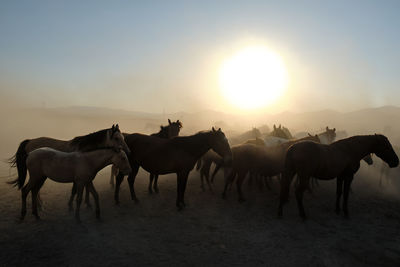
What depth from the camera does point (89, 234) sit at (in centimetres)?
603

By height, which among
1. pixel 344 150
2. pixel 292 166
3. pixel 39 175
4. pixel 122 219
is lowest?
pixel 122 219

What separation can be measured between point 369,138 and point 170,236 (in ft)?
22.4

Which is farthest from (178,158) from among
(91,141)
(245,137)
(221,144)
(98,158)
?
(245,137)

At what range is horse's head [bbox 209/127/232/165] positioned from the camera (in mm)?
7916

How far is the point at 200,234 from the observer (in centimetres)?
639

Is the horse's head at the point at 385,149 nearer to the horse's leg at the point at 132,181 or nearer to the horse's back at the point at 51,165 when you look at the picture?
the horse's leg at the point at 132,181

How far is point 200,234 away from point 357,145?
559 centimetres

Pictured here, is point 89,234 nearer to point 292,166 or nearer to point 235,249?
point 235,249

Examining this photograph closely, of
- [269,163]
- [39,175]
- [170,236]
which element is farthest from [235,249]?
[39,175]

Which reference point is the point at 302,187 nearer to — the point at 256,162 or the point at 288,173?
the point at 288,173

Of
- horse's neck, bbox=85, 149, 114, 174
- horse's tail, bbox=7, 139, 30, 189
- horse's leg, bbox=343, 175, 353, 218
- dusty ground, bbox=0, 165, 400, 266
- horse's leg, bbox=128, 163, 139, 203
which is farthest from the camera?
horse's leg, bbox=128, 163, 139, 203

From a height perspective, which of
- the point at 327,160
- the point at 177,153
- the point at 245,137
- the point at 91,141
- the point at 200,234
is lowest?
the point at 200,234

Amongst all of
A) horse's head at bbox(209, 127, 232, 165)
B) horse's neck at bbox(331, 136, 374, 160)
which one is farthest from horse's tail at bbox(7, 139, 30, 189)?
horse's neck at bbox(331, 136, 374, 160)

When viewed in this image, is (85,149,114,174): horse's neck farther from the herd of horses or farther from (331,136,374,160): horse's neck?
(331,136,374,160): horse's neck
